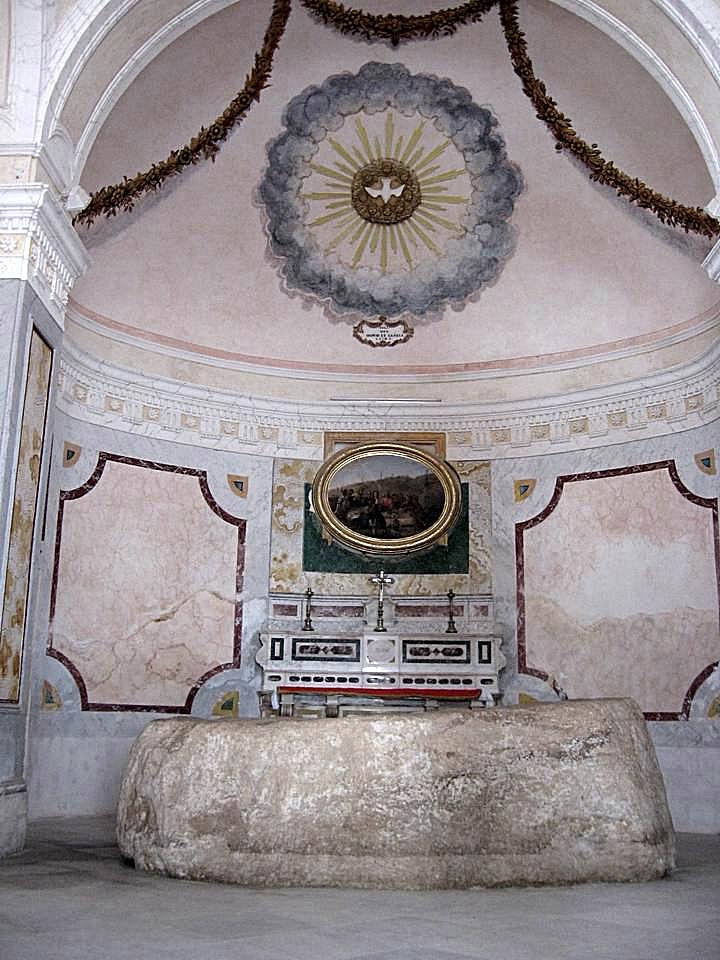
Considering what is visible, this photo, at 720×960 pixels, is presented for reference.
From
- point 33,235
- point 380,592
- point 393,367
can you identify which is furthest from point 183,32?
point 380,592

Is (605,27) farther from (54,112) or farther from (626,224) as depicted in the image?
(54,112)

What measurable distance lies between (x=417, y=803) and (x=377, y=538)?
16.8 feet

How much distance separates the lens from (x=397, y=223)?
940 cm

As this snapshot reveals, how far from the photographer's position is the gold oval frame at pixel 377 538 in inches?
375

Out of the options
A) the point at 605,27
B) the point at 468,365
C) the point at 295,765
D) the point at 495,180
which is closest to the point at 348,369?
the point at 468,365

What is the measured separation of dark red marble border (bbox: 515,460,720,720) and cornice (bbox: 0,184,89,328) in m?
4.79

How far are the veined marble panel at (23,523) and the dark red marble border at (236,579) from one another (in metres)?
2.32

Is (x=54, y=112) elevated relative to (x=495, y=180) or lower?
lower

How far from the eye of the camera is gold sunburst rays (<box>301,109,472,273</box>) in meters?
8.88

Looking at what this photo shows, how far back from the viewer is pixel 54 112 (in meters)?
6.21

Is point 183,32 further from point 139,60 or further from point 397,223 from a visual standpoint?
point 397,223

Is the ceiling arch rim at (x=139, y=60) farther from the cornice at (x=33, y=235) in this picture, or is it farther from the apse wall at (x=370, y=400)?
the apse wall at (x=370, y=400)

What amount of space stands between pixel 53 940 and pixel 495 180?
24.1 ft

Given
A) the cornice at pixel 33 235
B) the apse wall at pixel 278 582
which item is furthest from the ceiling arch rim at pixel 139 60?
the apse wall at pixel 278 582
